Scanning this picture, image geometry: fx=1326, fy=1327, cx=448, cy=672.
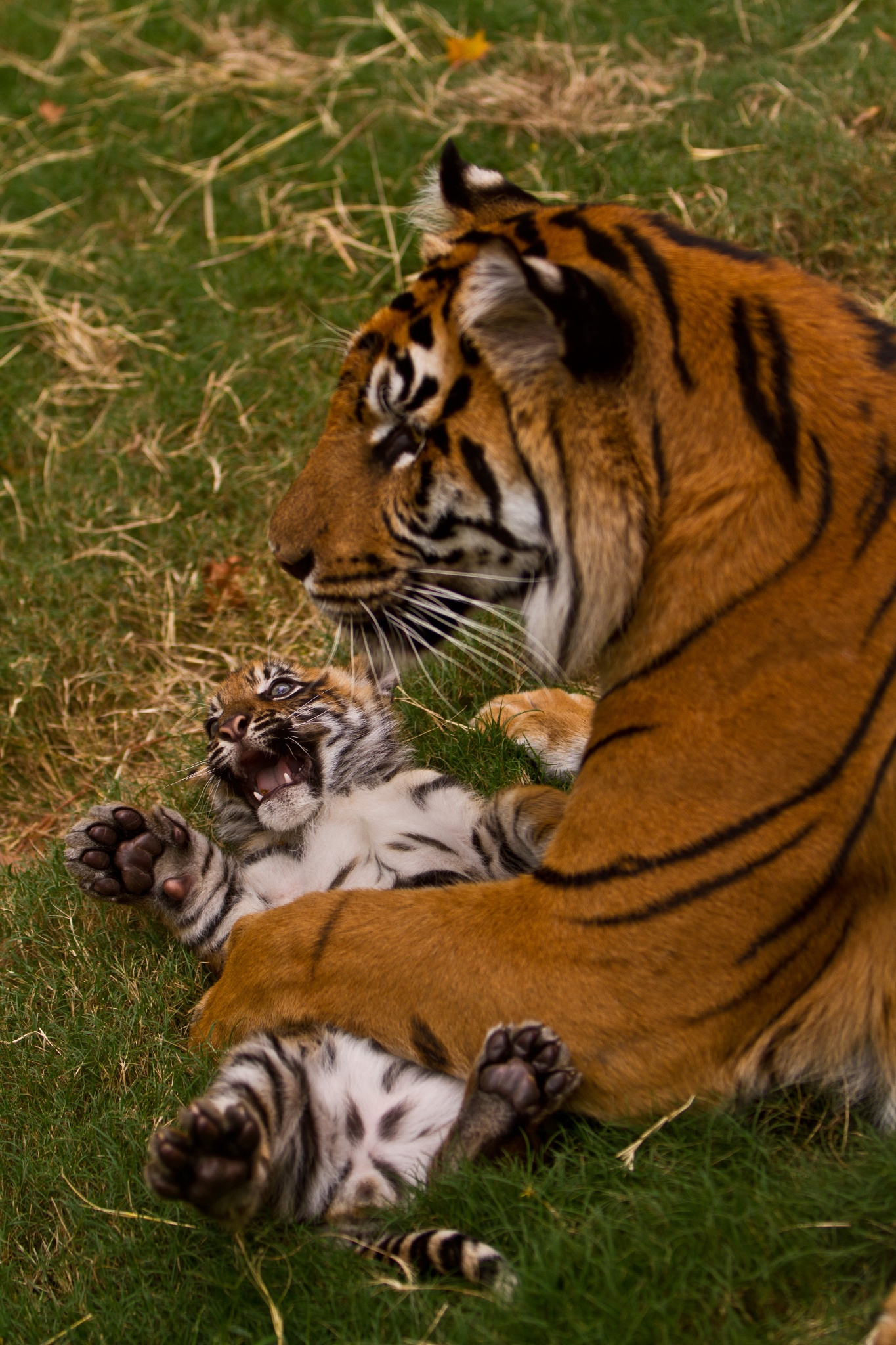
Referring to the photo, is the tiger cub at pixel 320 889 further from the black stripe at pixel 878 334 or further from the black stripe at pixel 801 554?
the black stripe at pixel 878 334

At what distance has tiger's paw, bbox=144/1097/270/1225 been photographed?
1887 mm

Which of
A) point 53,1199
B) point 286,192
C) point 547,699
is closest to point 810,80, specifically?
point 286,192

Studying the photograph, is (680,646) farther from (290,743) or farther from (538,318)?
(290,743)

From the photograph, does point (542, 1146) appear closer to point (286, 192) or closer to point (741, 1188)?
point (741, 1188)

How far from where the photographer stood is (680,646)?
200 centimetres

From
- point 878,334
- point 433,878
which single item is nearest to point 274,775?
point 433,878

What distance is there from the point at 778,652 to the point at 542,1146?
870 millimetres

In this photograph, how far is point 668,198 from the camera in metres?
4.47

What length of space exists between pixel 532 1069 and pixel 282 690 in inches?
56.0

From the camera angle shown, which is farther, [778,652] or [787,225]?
[787,225]

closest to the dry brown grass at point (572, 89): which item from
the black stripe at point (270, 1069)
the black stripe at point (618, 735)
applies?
the black stripe at point (618, 735)

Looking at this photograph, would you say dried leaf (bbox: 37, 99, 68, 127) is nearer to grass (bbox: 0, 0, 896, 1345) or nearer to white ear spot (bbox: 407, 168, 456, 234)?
grass (bbox: 0, 0, 896, 1345)

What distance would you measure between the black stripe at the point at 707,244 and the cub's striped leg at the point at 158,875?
1.57 meters

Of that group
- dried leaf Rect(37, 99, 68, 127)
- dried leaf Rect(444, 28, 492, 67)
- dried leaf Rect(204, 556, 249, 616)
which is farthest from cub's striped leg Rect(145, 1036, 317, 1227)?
dried leaf Rect(37, 99, 68, 127)
